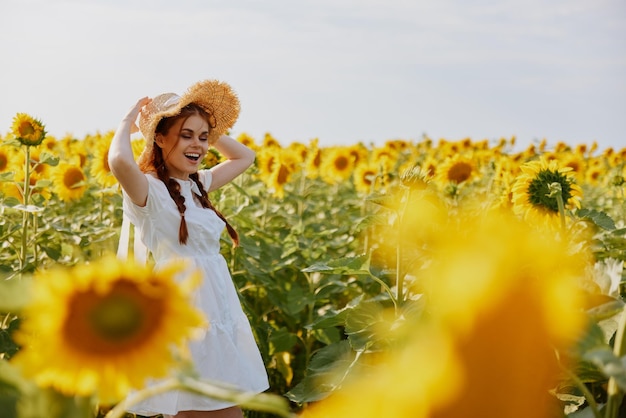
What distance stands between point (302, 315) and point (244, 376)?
1531 millimetres

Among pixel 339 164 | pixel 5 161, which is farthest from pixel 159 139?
pixel 339 164

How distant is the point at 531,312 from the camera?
33cm

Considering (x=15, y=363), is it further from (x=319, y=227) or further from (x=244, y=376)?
(x=319, y=227)

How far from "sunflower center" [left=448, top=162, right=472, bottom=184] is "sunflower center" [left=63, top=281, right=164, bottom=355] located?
393cm

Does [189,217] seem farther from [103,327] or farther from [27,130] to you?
[103,327]

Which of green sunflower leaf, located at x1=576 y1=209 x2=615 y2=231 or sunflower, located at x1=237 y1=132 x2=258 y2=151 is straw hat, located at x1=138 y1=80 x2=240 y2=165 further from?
sunflower, located at x1=237 y1=132 x2=258 y2=151

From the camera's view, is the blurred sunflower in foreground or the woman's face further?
the woman's face

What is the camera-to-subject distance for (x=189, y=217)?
2.18 meters

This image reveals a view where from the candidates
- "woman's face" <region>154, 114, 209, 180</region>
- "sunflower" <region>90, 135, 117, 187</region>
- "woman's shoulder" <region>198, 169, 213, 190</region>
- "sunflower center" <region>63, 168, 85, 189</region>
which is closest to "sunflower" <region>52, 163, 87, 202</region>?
"sunflower center" <region>63, 168, 85, 189</region>

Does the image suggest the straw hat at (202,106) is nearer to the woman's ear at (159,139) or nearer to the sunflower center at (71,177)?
the woman's ear at (159,139)

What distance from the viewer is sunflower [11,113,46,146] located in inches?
120

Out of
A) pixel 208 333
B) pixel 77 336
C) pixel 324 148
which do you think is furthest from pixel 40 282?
pixel 324 148

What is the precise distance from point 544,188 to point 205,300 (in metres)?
1.21

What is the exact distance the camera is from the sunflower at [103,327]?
1.71 feet
